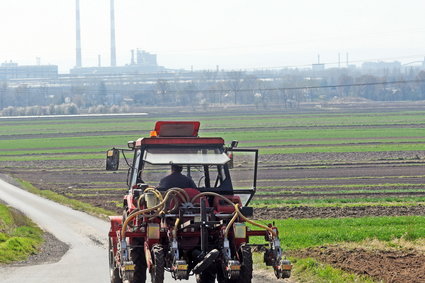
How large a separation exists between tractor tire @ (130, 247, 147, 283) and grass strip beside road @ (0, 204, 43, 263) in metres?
8.71

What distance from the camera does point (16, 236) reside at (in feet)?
94.7

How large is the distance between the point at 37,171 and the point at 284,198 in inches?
1211

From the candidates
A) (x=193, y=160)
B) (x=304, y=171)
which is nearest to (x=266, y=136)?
(x=304, y=171)

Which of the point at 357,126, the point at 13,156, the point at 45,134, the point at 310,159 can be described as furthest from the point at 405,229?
the point at 45,134

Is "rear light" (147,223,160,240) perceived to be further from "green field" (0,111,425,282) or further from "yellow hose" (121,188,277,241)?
"green field" (0,111,425,282)

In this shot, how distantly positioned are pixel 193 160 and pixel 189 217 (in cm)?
171

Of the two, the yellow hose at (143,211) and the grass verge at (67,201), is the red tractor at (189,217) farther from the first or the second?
the grass verge at (67,201)

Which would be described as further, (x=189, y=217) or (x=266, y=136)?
(x=266, y=136)

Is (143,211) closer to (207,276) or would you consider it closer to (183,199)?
→ (183,199)

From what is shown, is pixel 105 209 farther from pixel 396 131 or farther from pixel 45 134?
pixel 45 134

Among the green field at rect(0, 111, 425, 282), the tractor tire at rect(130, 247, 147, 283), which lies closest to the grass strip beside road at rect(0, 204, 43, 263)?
the green field at rect(0, 111, 425, 282)

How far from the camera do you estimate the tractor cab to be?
52.5 ft

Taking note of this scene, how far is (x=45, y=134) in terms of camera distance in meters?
118

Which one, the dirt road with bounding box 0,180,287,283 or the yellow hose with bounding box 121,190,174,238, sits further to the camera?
the dirt road with bounding box 0,180,287,283
